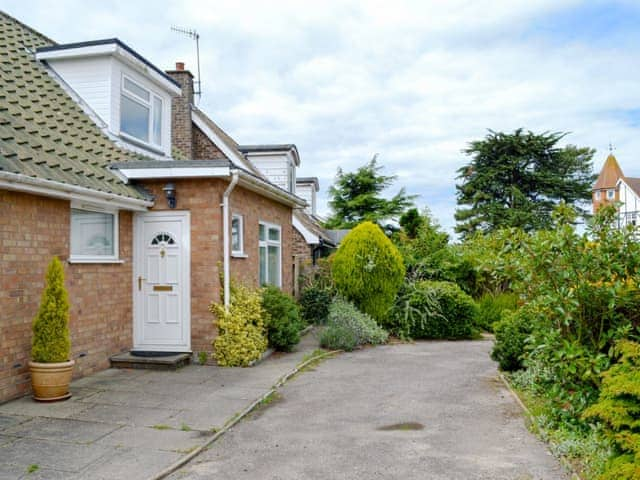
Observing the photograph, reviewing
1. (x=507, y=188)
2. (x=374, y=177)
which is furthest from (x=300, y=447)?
(x=507, y=188)

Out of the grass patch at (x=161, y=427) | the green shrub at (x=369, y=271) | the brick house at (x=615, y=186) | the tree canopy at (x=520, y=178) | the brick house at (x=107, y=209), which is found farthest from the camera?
the brick house at (x=615, y=186)

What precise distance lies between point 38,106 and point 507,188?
3474cm

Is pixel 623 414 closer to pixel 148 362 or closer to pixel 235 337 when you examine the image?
pixel 235 337

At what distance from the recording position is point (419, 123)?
1611 centimetres

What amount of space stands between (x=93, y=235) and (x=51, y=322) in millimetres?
2207

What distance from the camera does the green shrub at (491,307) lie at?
14.6 m

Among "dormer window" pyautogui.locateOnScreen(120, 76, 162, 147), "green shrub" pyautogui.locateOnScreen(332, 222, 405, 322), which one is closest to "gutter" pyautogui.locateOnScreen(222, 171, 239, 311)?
"dormer window" pyautogui.locateOnScreen(120, 76, 162, 147)

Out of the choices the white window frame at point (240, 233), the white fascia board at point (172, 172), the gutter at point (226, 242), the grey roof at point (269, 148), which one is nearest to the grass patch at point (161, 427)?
the gutter at point (226, 242)

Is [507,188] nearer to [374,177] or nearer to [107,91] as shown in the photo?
[374,177]

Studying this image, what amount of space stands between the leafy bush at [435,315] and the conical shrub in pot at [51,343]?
338 inches

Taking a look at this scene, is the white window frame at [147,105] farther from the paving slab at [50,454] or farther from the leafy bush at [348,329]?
the paving slab at [50,454]

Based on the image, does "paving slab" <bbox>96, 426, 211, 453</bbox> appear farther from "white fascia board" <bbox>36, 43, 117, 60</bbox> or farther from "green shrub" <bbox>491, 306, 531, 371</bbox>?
"white fascia board" <bbox>36, 43, 117, 60</bbox>

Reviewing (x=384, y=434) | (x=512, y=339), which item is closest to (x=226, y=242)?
(x=384, y=434)

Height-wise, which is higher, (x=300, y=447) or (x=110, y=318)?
(x=110, y=318)
